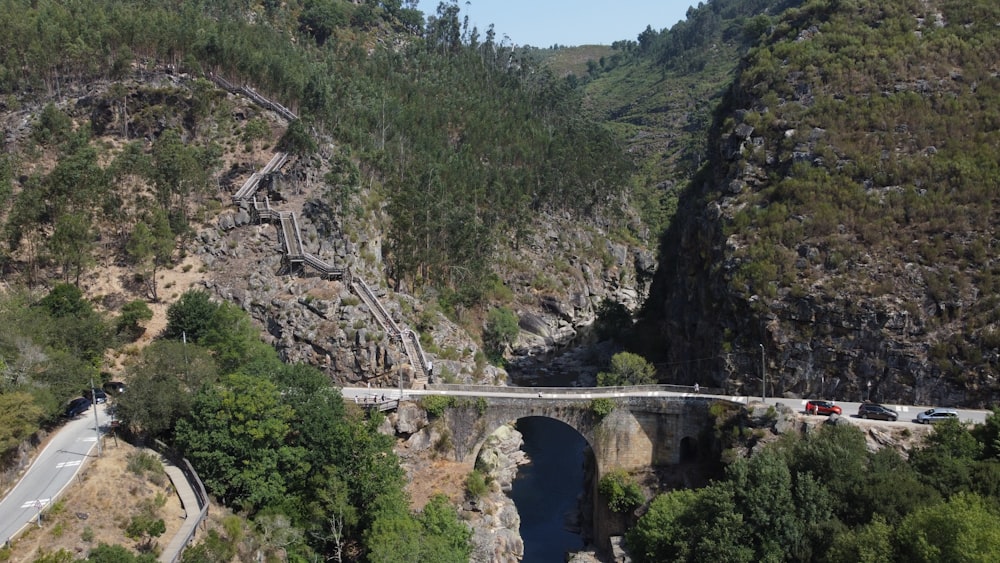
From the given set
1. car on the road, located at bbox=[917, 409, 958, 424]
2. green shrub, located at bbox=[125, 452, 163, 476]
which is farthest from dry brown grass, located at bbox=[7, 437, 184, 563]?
car on the road, located at bbox=[917, 409, 958, 424]

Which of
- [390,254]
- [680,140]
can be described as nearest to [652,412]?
[390,254]

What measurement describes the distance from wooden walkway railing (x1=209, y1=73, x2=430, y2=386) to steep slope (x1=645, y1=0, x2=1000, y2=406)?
27119 mm

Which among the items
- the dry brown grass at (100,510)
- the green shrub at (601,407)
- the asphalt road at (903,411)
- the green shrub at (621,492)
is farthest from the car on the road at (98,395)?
the asphalt road at (903,411)

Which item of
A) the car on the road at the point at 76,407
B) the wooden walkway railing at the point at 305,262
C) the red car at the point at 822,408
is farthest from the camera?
the wooden walkway railing at the point at 305,262

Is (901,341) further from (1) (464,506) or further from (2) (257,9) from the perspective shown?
(2) (257,9)

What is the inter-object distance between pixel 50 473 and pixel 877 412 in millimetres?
54947

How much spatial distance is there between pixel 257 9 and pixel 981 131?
413 ft

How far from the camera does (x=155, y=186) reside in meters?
71.4

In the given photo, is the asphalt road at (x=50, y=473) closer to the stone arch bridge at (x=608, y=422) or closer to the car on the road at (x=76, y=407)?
the car on the road at (x=76, y=407)

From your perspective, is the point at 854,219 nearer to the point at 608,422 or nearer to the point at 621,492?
the point at 608,422

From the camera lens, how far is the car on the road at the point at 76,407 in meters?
48.3

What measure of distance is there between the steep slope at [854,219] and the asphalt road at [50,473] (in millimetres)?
48457

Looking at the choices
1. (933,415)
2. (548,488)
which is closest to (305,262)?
(548,488)

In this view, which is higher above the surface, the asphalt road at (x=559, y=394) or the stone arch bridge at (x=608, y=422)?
the asphalt road at (x=559, y=394)
